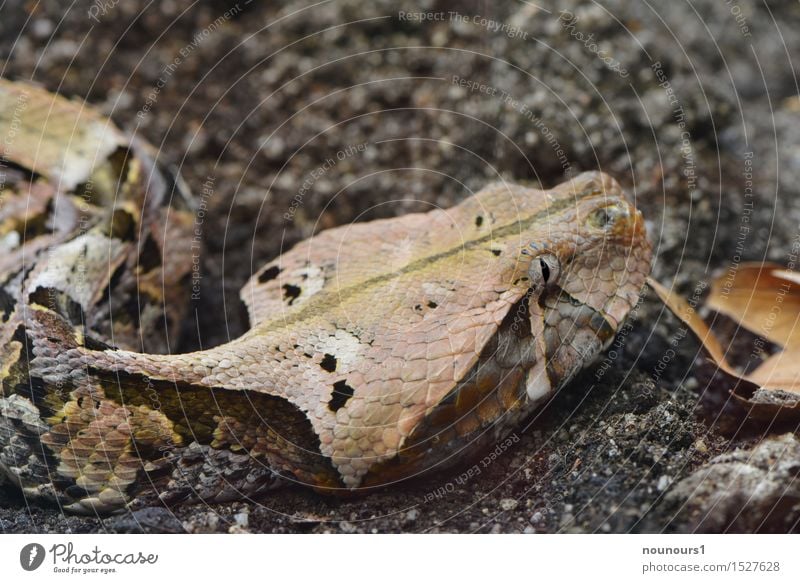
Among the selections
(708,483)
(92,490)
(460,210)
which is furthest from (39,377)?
(708,483)

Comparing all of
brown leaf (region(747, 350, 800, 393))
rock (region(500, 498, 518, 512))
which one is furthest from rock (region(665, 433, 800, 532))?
rock (region(500, 498, 518, 512))

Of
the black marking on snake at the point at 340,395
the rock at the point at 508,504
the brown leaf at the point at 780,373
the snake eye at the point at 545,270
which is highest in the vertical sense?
the snake eye at the point at 545,270

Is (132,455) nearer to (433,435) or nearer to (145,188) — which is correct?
(433,435)

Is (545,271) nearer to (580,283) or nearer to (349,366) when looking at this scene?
(580,283)

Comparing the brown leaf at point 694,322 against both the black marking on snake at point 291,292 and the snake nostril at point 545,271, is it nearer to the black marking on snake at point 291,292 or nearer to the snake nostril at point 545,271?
the snake nostril at point 545,271

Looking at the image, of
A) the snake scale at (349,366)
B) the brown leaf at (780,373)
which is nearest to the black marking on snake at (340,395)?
the snake scale at (349,366)

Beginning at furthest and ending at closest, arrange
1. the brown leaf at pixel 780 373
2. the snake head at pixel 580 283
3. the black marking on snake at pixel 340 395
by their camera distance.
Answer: the brown leaf at pixel 780 373 → the snake head at pixel 580 283 → the black marking on snake at pixel 340 395

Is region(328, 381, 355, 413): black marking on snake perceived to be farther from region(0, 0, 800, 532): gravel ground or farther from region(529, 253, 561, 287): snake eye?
region(529, 253, 561, 287): snake eye
